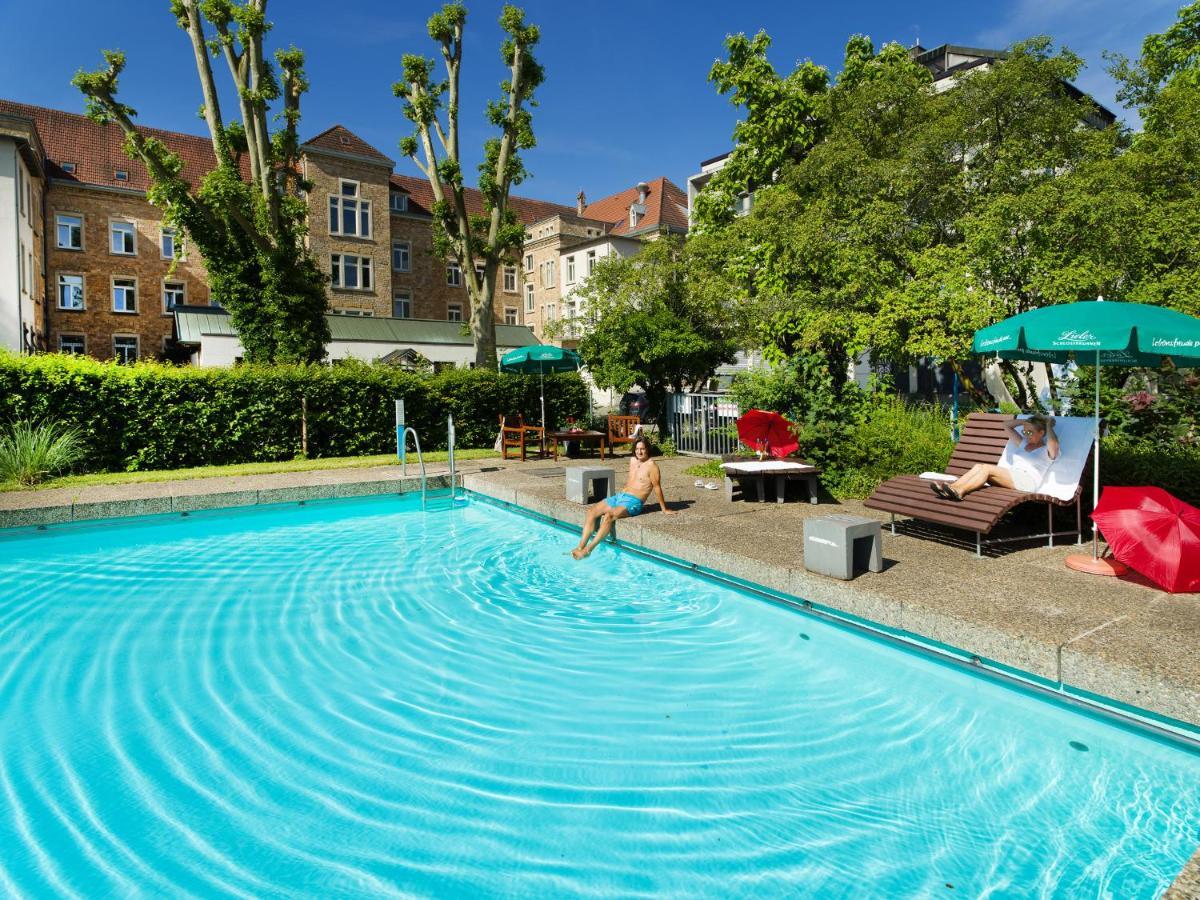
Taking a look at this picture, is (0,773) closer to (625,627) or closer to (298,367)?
(625,627)

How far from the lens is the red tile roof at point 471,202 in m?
44.9

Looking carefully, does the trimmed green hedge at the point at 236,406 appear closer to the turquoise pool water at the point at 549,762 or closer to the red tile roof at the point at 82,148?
the turquoise pool water at the point at 549,762

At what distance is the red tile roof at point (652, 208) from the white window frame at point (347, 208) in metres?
17.9

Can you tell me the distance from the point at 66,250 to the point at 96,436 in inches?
1098

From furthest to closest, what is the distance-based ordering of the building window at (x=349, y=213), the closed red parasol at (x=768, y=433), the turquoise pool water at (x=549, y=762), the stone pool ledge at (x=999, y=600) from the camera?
1. the building window at (x=349, y=213)
2. the closed red parasol at (x=768, y=433)
3. the stone pool ledge at (x=999, y=600)
4. the turquoise pool water at (x=549, y=762)

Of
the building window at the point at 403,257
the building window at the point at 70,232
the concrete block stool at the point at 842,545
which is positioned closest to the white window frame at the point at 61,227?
the building window at the point at 70,232

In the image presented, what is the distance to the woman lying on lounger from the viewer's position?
6.46 metres

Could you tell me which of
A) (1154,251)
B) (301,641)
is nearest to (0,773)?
(301,641)

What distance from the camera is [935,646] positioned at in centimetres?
453

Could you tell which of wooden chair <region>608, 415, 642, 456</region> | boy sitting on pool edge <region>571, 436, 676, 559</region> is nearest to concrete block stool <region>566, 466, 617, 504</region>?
boy sitting on pool edge <region>571, 436, 676, 559</region>

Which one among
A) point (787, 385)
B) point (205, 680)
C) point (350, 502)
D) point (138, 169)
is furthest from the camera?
point (138, 169)

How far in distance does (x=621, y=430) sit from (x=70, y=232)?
110 feet

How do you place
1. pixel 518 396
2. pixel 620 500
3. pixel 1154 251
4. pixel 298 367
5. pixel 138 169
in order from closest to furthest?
pixel 620 500
pixel 1154 251
pixel 298 367
pixel 518 396
pixel 138 169

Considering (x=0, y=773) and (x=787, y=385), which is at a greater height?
(x=787, y=385)
